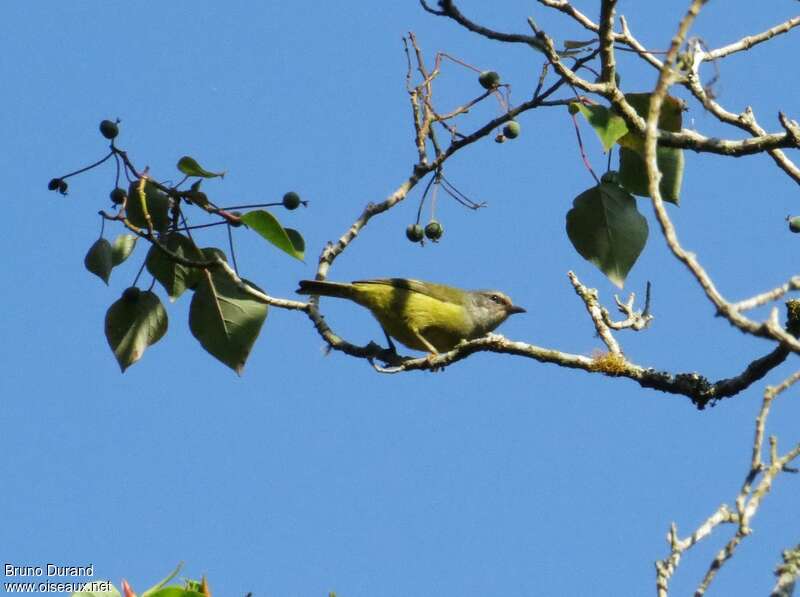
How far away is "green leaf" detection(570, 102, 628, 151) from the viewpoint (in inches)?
178

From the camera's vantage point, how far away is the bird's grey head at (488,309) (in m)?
7.91

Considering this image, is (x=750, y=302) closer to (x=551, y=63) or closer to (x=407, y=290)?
(x=551, y=63)

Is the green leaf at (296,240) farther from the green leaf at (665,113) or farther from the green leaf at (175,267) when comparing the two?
the green leaf at (665,113)

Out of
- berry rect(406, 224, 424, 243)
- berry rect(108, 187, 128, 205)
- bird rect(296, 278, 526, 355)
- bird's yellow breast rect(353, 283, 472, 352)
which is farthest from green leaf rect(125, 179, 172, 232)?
bird's yellow breast rect(353, 283, 472, 352)

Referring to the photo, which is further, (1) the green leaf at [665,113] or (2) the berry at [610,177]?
(2) the berry at [610,177]

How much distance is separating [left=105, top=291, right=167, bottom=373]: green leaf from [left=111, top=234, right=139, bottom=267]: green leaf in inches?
8.0

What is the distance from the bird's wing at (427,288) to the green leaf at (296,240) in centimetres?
197

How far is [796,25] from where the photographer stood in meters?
5.63

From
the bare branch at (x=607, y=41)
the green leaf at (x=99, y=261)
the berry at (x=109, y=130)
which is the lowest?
the bare branch at (x=607, y=41)

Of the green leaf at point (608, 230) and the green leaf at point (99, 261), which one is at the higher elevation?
the green leaf at point (99, 261)

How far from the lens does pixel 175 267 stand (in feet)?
19.3

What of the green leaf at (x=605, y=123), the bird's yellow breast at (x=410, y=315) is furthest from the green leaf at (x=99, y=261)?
the green leaf at (x=605, y=123)

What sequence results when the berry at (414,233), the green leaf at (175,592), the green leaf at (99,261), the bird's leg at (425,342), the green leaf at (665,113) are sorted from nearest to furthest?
the green leaf at (175,592)
the green leaf at (665,113)
the green leaf at (99,261)
the berry at (414,233)
the bird's leg at (425,342)

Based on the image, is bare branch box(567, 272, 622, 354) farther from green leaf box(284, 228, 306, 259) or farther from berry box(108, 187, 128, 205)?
berry box(108, 187, 128, 205)
